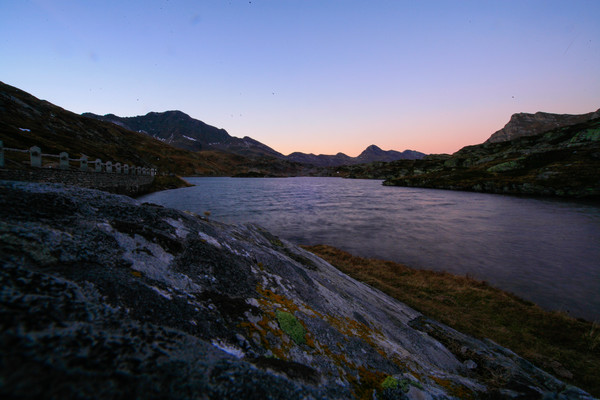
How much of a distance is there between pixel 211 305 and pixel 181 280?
80 cm

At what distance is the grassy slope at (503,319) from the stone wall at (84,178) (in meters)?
26.3

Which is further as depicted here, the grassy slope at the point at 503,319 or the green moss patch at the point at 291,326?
the grassy slope at the point at 503,319

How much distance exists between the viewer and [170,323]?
10.2 ft

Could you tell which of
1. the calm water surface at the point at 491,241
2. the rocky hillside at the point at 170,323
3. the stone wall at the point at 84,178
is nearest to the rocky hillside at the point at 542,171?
the calm water surface at the point at 491,241

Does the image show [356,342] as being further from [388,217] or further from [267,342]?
[388,217]

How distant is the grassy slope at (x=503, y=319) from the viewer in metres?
8.74

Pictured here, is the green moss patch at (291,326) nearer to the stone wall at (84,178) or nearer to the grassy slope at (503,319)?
the grassy slope at (503,319)

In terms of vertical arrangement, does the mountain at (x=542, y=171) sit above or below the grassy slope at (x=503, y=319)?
above

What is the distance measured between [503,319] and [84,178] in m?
41.8

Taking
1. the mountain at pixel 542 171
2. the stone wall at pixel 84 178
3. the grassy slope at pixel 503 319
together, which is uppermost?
the mountain at pixel 542 171

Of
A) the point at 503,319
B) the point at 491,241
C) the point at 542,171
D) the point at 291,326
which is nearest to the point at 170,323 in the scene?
the point at 291,326

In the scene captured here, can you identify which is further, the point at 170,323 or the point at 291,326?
the point at 291,326

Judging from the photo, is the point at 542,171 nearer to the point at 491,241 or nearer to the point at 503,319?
the point at 491,241

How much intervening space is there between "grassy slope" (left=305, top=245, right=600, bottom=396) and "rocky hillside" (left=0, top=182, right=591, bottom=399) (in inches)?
138
